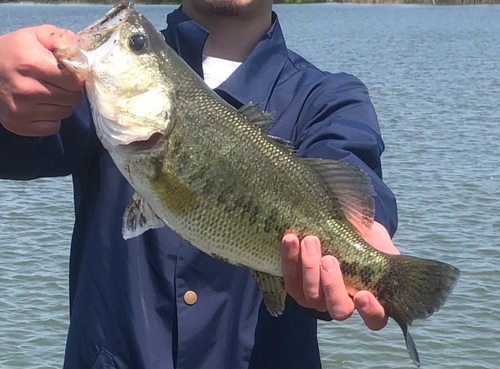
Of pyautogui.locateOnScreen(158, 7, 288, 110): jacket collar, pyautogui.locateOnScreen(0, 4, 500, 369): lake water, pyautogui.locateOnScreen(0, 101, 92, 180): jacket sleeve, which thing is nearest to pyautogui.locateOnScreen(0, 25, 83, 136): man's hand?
pyautogui.locateOnScreen(0, 101, 92, 180): jacket sleeve

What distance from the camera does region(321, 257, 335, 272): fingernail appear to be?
2322 mm

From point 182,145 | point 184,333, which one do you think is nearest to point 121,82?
point 182,145

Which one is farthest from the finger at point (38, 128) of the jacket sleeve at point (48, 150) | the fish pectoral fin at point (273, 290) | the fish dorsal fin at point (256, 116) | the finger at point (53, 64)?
the fish pectoral fin at point (273, 290)

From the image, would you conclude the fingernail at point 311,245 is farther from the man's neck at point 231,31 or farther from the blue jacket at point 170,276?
the man's neck at point 231,31

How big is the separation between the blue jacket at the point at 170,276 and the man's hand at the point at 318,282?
339mm

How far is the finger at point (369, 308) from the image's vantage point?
7.79ft

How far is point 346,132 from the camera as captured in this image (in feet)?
8.88

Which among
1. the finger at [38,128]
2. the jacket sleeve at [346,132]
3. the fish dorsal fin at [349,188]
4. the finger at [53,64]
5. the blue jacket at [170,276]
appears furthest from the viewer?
the blue jacket at [170,276]

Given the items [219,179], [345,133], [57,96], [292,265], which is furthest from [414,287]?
[57,96]

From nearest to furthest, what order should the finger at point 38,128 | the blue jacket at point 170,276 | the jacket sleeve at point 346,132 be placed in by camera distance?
1. the finger at point 38,128
2. the jacket sleeve at point 346,132
3. the blue jacket at point 170,276

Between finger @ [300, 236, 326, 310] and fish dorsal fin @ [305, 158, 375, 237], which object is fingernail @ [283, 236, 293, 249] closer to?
finger @ [300, 236, 326, 310]

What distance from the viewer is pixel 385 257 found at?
2459mm

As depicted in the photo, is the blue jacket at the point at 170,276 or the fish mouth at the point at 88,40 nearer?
the fish mouth at the point at 88,40

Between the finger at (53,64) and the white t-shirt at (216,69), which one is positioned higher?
the finger at (53,64)
